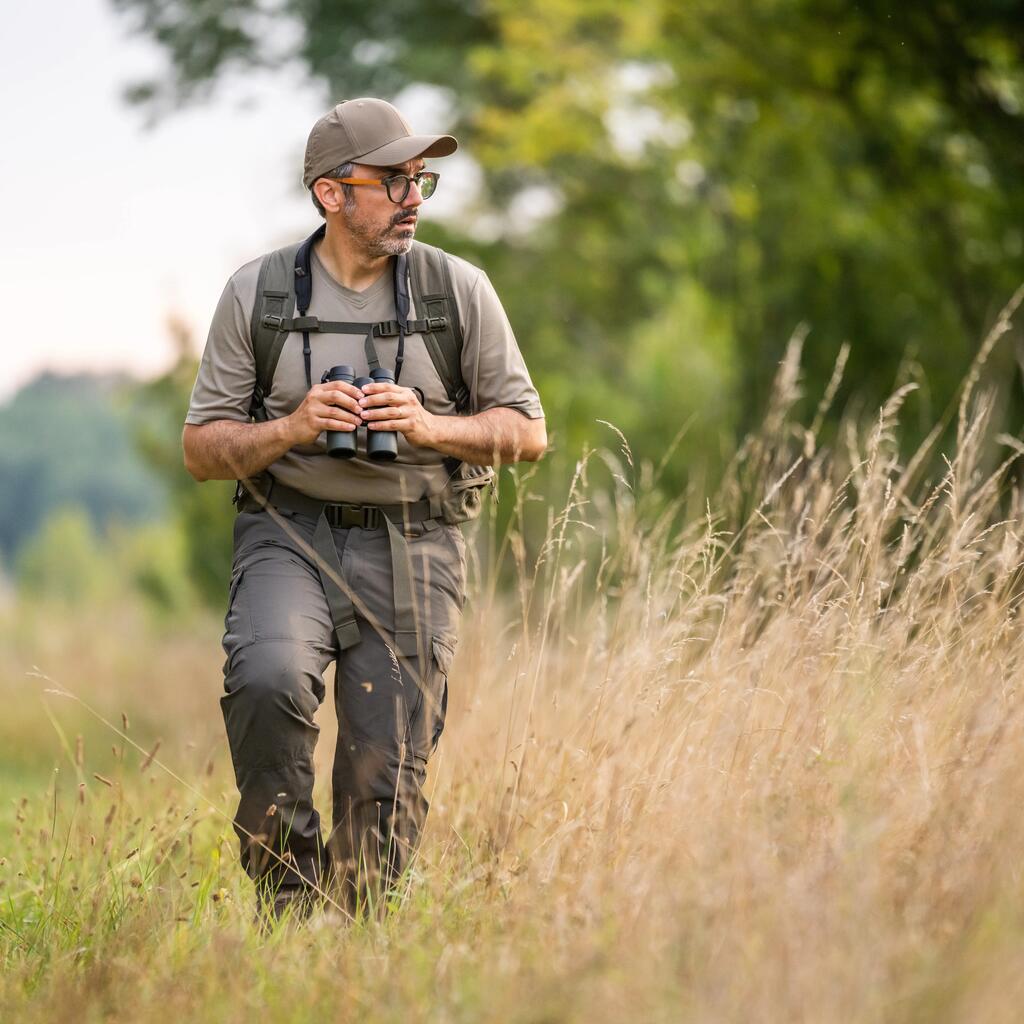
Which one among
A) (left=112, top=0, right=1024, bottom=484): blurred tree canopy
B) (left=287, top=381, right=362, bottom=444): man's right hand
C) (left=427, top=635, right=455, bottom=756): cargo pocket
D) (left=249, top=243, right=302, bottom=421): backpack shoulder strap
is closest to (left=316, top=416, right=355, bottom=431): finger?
(left=287, top=381, right=362, bottom=444): man's right hand

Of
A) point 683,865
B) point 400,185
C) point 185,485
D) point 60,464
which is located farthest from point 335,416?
point 60,464

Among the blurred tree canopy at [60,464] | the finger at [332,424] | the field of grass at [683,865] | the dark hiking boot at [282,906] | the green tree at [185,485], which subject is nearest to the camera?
the field of grass at [683,865]

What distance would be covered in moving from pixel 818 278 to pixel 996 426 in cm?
186

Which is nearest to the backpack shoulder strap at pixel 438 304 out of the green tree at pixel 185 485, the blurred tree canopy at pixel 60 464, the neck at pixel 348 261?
the neck at pixel 348 261

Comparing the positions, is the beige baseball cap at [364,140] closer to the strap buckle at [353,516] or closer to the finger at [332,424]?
the finger at [332,424]

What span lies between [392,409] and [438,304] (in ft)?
1.44

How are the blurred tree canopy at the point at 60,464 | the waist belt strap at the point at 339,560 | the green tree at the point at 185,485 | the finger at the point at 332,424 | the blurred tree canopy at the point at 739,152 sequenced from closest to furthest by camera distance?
the finger at the point at 332,424 < the waist belt strap at the point at 339,560 < the blurred tree canopy at the point at 739,152 < the green tree at the point at 185,485 < the blurred tree canopy at the point at 60,464

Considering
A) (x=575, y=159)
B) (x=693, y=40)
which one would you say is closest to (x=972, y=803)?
(x=693, y=40)

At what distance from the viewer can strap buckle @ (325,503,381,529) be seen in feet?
12.8

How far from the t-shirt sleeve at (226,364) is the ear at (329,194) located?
0.33 m

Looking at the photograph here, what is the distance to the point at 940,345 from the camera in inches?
284

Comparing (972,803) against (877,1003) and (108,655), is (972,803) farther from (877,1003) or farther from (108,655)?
(108,655)

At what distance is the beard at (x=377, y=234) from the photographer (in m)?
3.88

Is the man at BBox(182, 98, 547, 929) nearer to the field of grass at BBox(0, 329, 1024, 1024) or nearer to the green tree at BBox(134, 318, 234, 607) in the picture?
the field of grass at BBox(0, 329, 1024, 1024)
